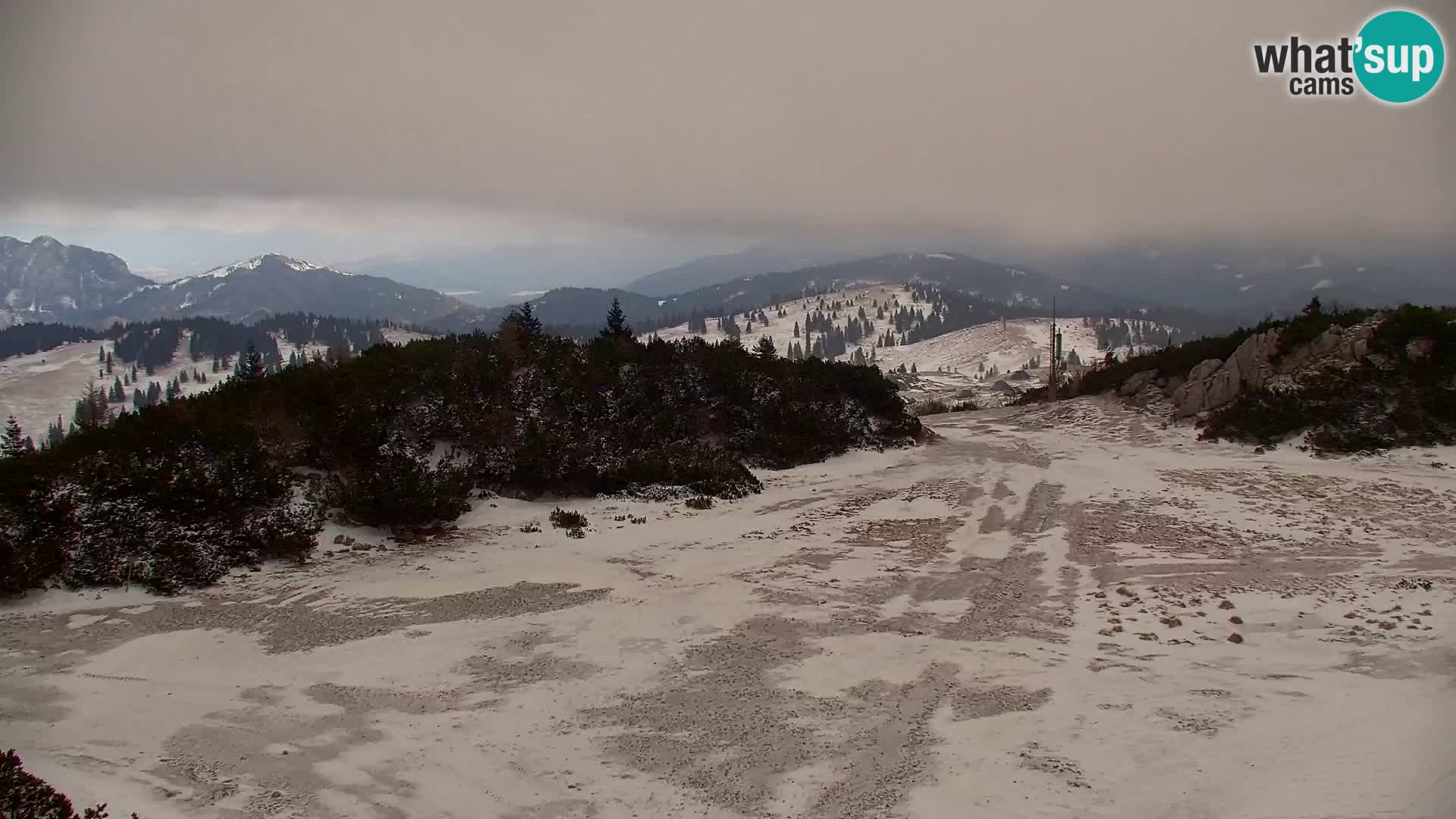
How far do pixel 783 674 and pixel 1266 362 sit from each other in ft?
83.3

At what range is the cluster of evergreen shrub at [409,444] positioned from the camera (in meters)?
11.4

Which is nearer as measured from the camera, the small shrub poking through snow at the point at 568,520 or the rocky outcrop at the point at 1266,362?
the small shrub poking through snow at the point at 568,520

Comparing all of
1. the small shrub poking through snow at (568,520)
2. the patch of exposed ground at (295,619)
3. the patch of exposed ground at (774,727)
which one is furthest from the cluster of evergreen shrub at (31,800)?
the small shrub poking through snow at (568,520)

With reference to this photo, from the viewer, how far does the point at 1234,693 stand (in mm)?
7738

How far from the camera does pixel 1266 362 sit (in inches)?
982

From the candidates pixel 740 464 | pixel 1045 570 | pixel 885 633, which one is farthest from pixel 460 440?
pixel 1045 570

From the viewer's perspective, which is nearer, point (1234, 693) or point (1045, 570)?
point (1234, 693)

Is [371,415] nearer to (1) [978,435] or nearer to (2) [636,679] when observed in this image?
(2) [636,679]

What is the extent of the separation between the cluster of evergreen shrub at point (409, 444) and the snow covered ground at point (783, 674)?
876 millimetres

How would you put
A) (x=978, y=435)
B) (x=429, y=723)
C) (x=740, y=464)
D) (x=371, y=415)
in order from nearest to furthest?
1. (x=429, y=723)
2. (x=371, y=415)
3. (x=740, y=464)
4. (x=978, y=435)

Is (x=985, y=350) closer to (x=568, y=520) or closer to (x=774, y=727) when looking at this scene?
(x=568, y=520)

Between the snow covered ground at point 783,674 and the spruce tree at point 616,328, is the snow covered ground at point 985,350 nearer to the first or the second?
the spruce tree at point 616,328

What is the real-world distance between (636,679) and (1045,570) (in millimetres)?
7687

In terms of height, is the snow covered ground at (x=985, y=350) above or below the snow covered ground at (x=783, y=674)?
below
